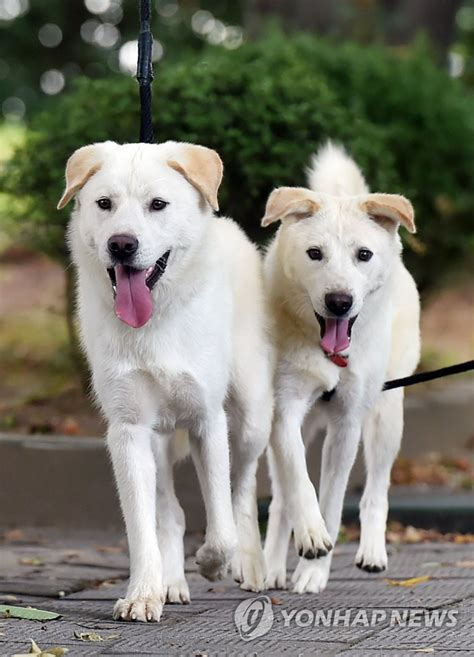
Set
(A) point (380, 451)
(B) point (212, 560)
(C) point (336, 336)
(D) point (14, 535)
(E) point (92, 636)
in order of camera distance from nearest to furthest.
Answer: (E) point (92, 636) < (B) point (212, 560) < (C) point (336, 336) < (A) point (380, 451) < (D) point (14, 535)

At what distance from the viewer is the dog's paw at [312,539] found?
510 centimetres

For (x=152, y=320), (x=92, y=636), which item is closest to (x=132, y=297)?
(x=152, y=320)

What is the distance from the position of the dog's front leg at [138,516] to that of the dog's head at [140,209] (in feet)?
1.47

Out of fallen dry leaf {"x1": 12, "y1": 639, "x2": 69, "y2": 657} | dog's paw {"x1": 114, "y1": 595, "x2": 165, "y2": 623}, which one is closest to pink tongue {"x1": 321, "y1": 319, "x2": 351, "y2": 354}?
dog's paw {"x1": 114, "y1": 595, "x2": 165, "y2": 623}

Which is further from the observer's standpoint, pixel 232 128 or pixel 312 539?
pixel 232 128

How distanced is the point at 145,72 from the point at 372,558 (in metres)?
2.22

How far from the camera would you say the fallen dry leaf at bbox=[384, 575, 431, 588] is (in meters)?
5.65

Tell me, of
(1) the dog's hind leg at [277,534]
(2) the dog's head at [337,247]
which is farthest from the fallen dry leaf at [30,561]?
(2) the dog's head at [337,247]

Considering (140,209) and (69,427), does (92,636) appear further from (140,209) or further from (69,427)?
(69,427)

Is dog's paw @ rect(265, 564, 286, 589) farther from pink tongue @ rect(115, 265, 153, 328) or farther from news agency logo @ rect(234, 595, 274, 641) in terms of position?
pink tongue @ rect(115, 265, 153, 328)

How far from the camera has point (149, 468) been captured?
15.9 ft

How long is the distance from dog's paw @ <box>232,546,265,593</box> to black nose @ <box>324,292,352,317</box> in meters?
1.09

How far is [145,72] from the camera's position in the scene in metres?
5.28

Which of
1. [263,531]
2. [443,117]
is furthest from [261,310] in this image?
[443,117]
